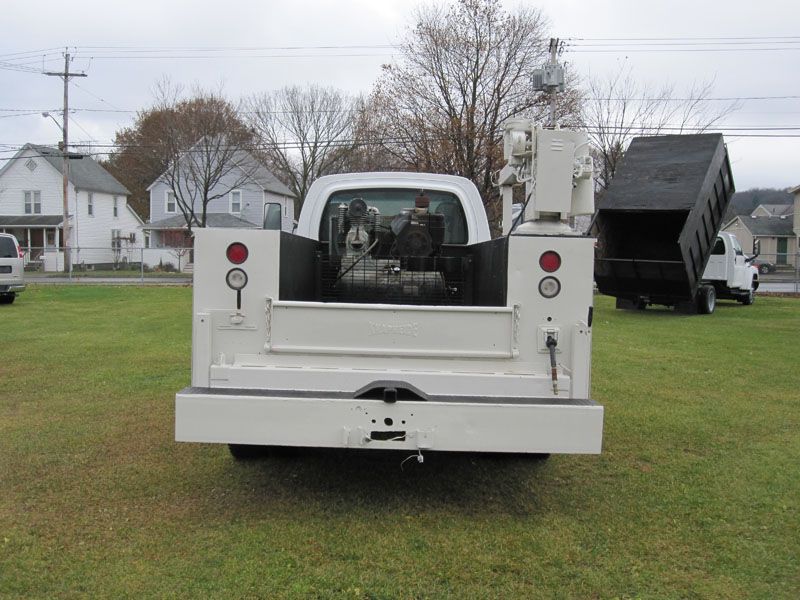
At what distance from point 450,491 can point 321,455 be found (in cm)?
117

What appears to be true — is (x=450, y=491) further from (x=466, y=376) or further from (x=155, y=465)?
(x=155, y=465)

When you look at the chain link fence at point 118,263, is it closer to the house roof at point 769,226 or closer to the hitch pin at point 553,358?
the house roof at point 769,226

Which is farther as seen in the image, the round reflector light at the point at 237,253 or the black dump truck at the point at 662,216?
the black dump truck at the point at 662,216

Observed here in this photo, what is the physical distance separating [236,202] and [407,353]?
43.8 meters

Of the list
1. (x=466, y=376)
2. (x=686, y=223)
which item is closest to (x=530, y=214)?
(x=466, y=376)

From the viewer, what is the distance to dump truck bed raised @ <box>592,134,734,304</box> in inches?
587

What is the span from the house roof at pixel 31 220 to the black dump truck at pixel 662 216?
3728cm

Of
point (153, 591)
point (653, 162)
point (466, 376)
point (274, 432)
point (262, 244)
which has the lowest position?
point (153, 591)

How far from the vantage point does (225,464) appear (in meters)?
5.46

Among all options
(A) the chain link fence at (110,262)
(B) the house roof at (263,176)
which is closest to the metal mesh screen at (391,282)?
(A) the chain link fence at (110,262)

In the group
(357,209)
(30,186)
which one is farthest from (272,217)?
(30,186)

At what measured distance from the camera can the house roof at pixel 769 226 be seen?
61.5 metres

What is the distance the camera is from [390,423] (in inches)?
158

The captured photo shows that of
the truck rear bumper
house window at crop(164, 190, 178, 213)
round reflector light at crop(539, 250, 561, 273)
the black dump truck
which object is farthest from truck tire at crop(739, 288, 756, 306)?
house window at crop(164, 190, 178, 213)
